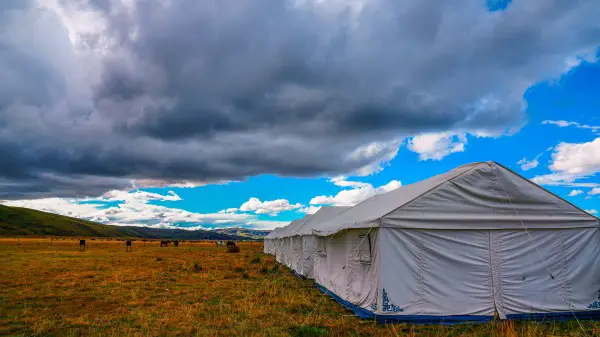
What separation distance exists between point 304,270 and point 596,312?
13.6 m

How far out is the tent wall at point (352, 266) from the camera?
10995 millimetres

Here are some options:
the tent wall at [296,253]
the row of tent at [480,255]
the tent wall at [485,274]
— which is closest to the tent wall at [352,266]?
the row of tent at [480,255]

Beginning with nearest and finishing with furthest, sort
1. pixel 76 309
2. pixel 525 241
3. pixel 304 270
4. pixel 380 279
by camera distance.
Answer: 1. pixel 380 279
2. pixel 525 241
3. pixel 76 309
4. pixel 304 270

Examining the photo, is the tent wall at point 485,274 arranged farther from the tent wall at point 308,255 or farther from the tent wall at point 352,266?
the tent wall at point 308,255

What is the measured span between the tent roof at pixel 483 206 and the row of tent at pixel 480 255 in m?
0.03

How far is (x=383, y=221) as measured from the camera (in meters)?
10.6

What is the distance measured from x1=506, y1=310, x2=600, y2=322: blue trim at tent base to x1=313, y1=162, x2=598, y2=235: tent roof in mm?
2343

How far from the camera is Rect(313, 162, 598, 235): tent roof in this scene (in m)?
10.8

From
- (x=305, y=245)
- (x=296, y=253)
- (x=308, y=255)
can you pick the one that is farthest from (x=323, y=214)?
(x=308, y=255)

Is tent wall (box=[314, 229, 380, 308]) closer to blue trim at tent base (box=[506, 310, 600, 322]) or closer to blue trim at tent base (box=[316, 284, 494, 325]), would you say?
blue trim at tent base (box=[316, 284, 494, 325])

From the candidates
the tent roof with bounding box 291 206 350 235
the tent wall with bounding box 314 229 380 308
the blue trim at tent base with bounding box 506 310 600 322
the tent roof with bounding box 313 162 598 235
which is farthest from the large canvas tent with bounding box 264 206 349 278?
the blue trim at tent base with bounding box 506 310 600 322

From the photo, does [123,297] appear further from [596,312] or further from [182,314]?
[596,312]

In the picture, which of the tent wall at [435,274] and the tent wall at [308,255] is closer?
the tent wall at [435,274]

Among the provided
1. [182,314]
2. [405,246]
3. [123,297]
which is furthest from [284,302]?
[123,297]
